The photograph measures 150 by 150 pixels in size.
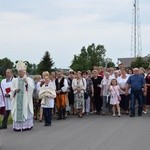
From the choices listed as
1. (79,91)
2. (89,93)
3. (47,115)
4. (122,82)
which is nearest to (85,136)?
(47,115)

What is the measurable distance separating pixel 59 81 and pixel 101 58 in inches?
3439

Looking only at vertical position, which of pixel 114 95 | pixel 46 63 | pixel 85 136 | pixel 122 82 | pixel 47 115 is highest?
pixel 46 63

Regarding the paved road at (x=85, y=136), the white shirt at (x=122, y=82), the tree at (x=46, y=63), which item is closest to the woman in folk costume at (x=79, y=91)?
the paved road at (x=85, y=136)

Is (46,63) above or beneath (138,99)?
above

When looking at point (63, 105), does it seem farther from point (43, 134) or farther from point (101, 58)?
point (101, 58)

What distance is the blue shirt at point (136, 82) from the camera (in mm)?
16984

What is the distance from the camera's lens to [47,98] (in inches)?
581

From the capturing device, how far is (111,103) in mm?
17359

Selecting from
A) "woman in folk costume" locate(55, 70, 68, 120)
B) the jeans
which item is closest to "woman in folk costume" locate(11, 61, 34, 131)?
"woman in folk costume" locate(55, 70, 68, 120)

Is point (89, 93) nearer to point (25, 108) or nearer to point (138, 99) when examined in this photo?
point (138, 99)

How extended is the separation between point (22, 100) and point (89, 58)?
271 ft

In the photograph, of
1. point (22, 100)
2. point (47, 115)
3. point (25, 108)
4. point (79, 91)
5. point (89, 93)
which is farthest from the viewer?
point (89, 93)

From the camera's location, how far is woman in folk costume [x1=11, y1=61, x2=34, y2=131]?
44.3 ft

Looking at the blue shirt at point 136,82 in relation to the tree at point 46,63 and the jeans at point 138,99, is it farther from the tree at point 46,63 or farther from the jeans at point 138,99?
the tree at point 46,63
